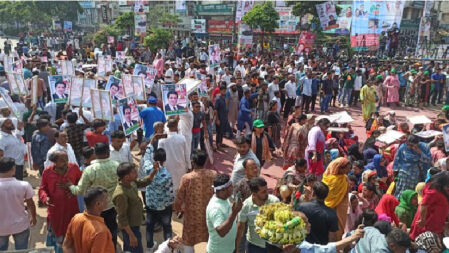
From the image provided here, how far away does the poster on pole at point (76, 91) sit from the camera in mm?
7336

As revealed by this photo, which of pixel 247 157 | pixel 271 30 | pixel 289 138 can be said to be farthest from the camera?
pixel 271 30

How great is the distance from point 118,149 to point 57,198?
3.49 feet

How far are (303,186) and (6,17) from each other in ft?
203

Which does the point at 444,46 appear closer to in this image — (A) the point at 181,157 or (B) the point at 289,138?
(B) the point at 289,138

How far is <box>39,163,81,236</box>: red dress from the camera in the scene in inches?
162

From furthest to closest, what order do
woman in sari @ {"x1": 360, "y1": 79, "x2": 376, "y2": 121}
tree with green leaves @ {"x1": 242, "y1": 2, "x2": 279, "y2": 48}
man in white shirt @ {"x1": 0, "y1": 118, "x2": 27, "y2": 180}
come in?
tree with green leaves @ {"x1": 242, "y1": 2, "x2": 279, "y2": 48}, woman in sari @ {"x1": 360, "y1": 79, "x2": 376, "y2": 121}, man in white shirt @ {"x1": 0, "y1": 118, "x2": 27, "y2": 180}

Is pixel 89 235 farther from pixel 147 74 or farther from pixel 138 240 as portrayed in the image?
pixel 147 74

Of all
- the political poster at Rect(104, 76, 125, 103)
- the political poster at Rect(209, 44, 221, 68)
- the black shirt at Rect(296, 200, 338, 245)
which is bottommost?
the black shirt at Rect(296, 200, 338, 245)

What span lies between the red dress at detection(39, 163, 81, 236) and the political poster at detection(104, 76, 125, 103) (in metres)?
3.72

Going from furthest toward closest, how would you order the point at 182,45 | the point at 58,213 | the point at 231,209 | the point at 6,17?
the point at 6,17 → the point at 182,45 → the point at 58,213 → the point at 231,209

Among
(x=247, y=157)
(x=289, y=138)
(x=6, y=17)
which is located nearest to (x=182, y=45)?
(x=289, y=138)

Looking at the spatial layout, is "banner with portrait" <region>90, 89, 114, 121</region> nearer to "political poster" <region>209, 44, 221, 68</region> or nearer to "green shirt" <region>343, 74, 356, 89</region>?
"political poster" <region>209, 44, 221, 68</region>

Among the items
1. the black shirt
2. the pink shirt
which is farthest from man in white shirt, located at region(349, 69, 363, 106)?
the pink shirt

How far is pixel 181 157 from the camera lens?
5609 mm
